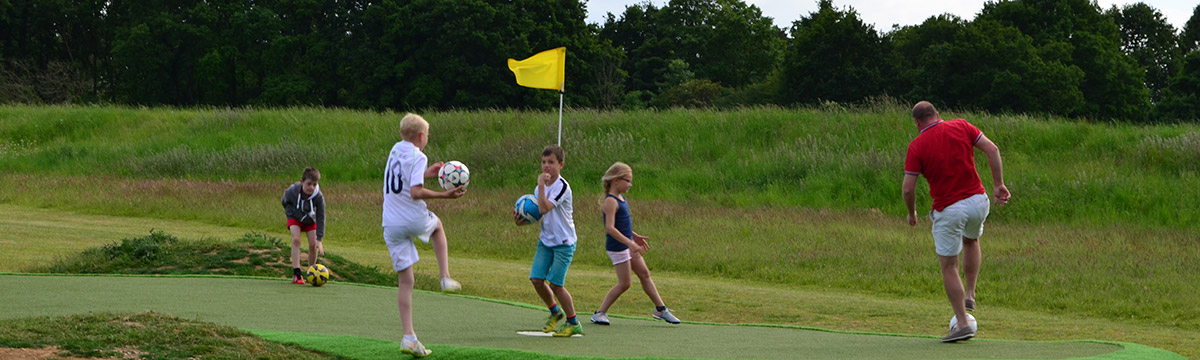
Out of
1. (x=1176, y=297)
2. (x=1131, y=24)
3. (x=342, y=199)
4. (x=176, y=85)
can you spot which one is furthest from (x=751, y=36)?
(x=1176, y=297)

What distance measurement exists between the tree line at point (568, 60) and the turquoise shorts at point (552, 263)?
49040mm

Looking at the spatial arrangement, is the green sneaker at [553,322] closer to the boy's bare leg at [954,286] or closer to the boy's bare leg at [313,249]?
the boy's bare leg at [954,286]

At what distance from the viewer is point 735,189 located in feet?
98.9

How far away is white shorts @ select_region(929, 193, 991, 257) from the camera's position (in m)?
9.04

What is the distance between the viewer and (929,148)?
9172 millimetres

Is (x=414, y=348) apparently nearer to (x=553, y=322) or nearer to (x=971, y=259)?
(x=553, y=322)

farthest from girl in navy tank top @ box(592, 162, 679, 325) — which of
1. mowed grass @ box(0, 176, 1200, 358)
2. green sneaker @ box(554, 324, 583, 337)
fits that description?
mowed grass @ box(0, 176, 1200, 358)

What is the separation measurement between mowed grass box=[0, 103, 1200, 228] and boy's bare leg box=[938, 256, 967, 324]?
16.8 meters

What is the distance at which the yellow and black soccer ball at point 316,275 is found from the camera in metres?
13.5

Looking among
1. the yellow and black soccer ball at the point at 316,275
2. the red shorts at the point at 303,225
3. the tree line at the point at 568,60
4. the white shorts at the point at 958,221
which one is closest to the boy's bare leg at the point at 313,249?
the red shorts at the point at 303,225

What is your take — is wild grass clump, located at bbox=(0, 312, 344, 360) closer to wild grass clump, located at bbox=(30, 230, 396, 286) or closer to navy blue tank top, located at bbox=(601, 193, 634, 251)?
navy blue tank top, located at bbox=(601, 193, 634, 251)

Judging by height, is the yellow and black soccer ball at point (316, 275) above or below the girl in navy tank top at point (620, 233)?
below

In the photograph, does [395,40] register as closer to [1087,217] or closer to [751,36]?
[751,36]

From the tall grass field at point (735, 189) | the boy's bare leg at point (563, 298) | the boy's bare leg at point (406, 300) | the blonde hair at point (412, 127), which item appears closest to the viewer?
the boy's bare leg at point (406, 300)
